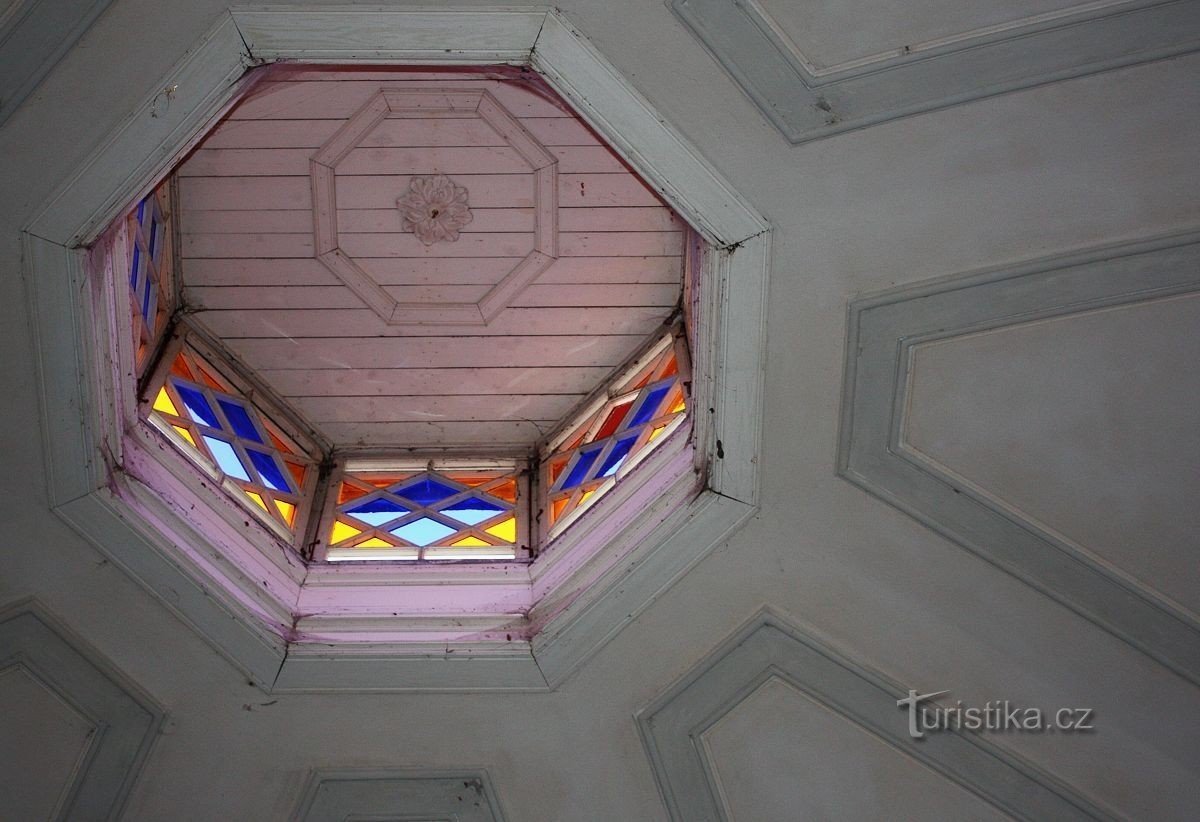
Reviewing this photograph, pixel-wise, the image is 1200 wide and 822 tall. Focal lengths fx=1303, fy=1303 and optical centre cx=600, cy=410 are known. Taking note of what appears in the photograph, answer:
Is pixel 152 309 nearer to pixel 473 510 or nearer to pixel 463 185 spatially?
pixel 463 185

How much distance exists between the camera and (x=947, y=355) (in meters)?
4.72

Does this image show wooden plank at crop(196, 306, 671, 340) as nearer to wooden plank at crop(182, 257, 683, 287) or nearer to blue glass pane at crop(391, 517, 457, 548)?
wooden plank at crop(182, 257, 683, 287)

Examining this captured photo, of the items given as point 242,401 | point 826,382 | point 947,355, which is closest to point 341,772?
point 242,401

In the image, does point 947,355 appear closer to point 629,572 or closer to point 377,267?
point 629,572

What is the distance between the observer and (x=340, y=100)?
5715 millimetres

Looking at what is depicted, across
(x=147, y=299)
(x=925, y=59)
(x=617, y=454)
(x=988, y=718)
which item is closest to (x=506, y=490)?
(x=617, y=454)

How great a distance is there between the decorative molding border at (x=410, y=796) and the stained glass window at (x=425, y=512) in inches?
38.9

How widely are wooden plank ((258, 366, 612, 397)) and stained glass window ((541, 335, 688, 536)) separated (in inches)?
7.7

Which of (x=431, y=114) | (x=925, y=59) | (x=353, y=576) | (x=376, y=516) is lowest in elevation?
(x=353, y=576)

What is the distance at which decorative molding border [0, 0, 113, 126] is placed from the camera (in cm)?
415

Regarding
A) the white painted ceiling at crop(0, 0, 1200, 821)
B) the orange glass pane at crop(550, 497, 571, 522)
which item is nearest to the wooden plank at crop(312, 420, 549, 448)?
the orange glass pane at crop(550, 497, 571, 522)

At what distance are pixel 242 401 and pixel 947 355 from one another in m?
3.40

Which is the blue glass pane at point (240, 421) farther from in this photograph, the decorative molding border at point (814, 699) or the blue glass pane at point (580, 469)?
the decorative molding border at point (814, 699)

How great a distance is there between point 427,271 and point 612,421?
1141 millimetres
